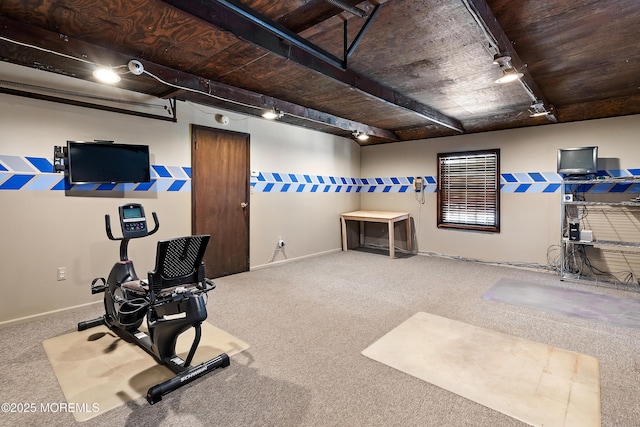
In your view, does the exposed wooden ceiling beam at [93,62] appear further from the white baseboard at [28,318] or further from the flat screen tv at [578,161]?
the flat screen tv at [578,161]

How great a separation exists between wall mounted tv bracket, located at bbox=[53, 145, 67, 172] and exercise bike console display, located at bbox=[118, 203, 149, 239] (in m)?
1.06

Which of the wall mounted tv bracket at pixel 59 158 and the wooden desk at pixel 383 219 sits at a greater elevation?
the wall mounted tv bracket at pixel 59 158

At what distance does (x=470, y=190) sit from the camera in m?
5.88

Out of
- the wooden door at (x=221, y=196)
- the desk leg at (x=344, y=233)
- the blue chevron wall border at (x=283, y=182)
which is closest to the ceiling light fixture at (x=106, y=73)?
the blue chevron wall border at (x=283, y=182)

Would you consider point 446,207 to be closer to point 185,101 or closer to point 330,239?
point 330,239

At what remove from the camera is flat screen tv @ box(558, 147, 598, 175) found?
4207 mm

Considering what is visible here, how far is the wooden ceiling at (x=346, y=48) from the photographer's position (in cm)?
221

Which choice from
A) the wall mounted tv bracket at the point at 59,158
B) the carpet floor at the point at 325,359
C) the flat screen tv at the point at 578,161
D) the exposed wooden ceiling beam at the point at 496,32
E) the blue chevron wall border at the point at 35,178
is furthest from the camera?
the flat screen tv at the point at 578,161

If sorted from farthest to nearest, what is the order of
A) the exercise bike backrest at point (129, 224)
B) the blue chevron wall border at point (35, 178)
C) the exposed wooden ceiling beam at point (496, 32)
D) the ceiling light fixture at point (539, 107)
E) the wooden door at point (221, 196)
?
1. the wooden door at point (221, 196)
2. the ceiling light fixture at point (539, 107)
3. the blue chevron wall border at point (35, 178)
4. the exercise bike backrest at point (129, 224)
5. the exposed wooden ceiling beam at point (496, 32)

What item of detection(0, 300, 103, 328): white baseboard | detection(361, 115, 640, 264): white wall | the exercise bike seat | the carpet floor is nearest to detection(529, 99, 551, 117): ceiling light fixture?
detection(361, 115, 640, 264): white wall

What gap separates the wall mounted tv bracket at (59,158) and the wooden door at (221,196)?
141 cm

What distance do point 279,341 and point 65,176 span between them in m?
2.76

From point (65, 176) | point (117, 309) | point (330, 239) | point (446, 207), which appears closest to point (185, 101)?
point (65, 176)

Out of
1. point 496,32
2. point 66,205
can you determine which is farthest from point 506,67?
point 66,205
